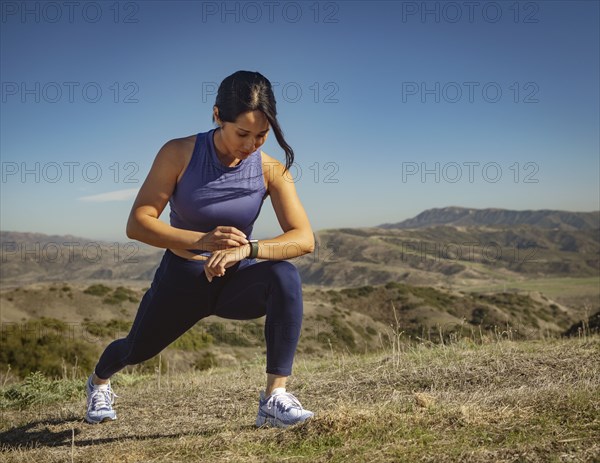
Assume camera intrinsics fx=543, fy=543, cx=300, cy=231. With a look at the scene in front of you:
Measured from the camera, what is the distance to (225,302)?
3.94 metres

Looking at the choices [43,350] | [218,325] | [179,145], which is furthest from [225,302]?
[218,325]

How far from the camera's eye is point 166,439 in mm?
3744

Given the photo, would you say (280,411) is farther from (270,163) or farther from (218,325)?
(218,325)

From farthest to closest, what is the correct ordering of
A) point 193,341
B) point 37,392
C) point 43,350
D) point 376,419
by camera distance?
point 193,341 → point 43,350 → point 37,392 → point 376,419

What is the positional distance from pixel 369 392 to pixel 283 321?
63.8 inches

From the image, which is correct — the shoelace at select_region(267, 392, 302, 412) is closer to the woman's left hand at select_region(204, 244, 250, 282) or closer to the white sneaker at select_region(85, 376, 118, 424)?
the woman's left hand at select_region(204, 244, 250, 282)

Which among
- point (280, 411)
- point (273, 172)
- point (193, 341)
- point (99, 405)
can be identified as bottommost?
point (193, 341)

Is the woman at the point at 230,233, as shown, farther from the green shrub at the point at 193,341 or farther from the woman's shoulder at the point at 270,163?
the green shrub at the point at 193,341

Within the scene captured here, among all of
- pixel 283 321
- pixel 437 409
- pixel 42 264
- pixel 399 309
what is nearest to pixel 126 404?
pixel 283 321

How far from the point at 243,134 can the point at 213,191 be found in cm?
47

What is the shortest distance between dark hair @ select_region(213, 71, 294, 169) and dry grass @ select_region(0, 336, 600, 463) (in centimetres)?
195

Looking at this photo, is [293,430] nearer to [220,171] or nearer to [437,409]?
[437,409]

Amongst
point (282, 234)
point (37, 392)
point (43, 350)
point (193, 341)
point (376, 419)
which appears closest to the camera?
point (376, 419)

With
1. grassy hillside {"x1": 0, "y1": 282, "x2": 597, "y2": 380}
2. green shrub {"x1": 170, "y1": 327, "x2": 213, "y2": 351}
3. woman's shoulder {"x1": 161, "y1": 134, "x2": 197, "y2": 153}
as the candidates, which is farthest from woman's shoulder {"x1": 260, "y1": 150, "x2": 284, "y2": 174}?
green shrub {"x1": 170, "y1": 327, "x2": 213, "y2": 351}
